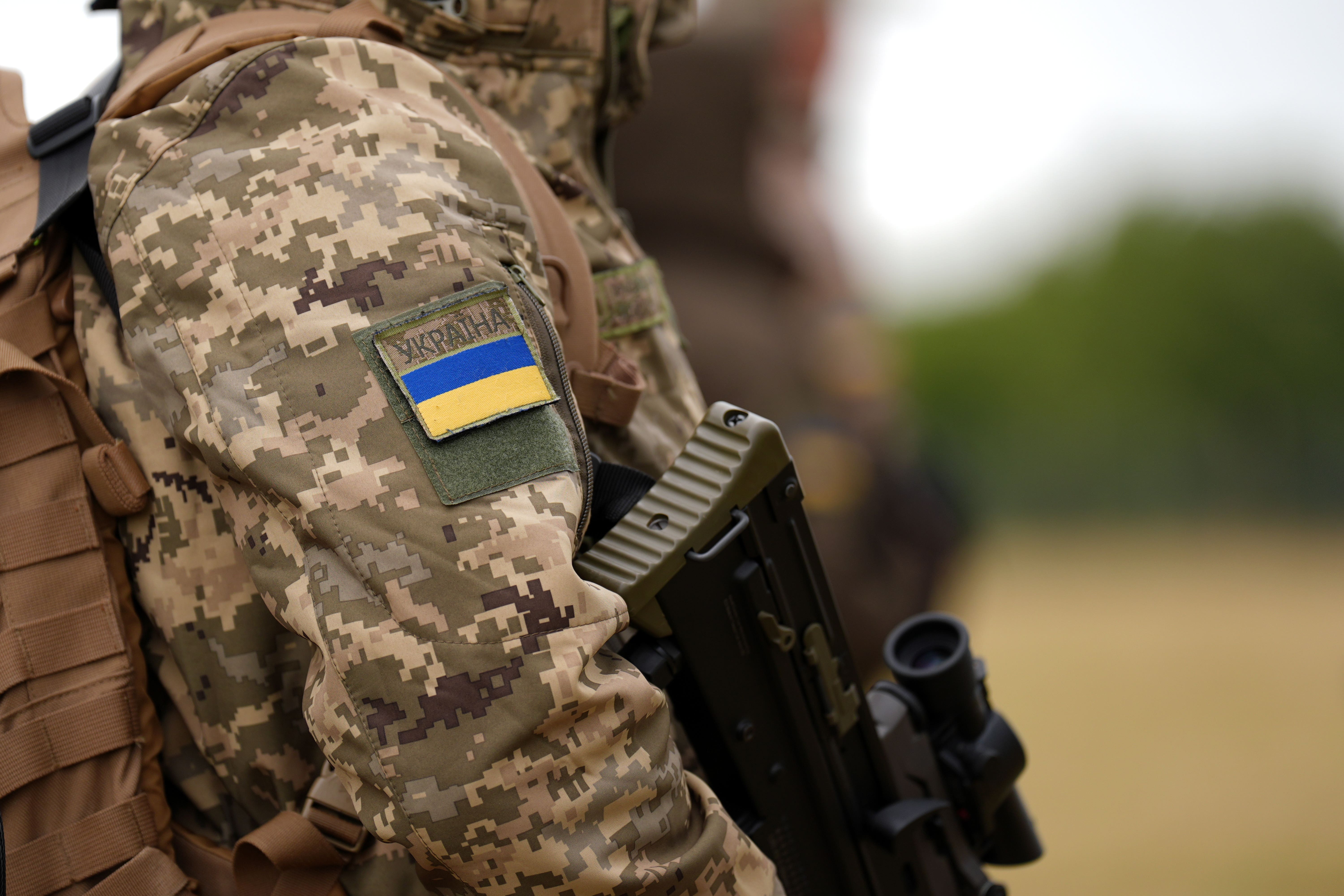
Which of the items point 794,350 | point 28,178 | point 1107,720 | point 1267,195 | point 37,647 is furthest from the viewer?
point 1267,195

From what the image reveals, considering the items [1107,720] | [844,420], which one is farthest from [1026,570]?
[844,420]

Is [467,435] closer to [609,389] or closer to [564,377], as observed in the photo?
[564,377]

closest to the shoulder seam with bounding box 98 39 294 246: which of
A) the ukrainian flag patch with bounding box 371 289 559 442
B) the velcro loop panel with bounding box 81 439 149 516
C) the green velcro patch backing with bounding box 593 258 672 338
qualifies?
the velcro loop panel with bounding box 81 439 149 516

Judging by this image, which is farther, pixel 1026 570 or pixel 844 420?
pixel 1026 570

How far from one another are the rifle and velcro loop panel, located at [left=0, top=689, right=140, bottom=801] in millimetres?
578

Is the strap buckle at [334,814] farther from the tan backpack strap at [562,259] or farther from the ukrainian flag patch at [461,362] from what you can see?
the tan backpack strap at [562,259]

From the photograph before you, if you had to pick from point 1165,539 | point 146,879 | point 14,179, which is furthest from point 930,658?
point 1165,539

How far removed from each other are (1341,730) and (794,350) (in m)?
6.23

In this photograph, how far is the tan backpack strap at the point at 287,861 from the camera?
3.92 ft

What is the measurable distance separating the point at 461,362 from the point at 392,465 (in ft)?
0.43

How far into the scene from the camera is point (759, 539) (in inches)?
54.3

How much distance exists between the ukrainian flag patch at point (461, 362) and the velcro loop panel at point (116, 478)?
0.39m

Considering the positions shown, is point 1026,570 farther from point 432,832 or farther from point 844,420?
point 432,832

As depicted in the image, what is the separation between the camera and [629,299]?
155 cm
